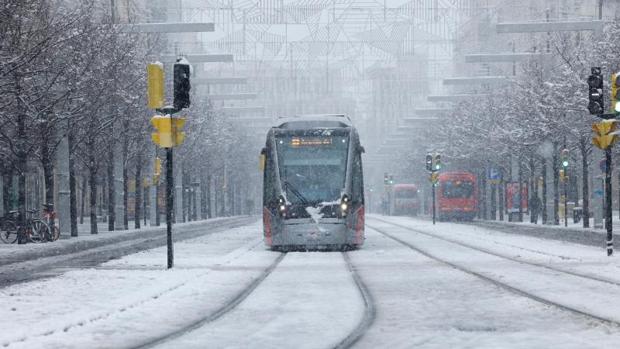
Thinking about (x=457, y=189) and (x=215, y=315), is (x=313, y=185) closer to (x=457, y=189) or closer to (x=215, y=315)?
(x=215, y=315)

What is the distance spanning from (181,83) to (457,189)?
5802cm

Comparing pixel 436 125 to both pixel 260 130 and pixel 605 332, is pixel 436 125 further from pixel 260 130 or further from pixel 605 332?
pixel 605 332

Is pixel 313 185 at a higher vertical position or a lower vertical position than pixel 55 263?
higher

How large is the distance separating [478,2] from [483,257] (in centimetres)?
9343

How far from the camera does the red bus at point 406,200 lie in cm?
11562

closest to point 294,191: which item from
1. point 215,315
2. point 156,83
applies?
point 156,83

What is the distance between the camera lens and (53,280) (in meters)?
18.5

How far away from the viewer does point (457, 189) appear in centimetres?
7825

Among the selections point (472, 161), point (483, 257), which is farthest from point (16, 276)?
point (472, 161)

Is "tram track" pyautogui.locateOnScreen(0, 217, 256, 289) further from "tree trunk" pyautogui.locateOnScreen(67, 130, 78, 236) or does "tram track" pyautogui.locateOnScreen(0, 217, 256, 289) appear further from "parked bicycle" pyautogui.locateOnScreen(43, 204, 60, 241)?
"tree trunk" pyautogui.locateOnScreen(67, 130, 78, 236)

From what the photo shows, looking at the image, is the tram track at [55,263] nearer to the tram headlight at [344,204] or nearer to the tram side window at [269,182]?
the tram side window at [269,182]

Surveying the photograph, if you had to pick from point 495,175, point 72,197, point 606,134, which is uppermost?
point 606,134

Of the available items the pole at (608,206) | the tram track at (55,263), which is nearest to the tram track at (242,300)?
the tram track at (55,263)

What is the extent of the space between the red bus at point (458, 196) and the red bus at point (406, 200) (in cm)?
3623
